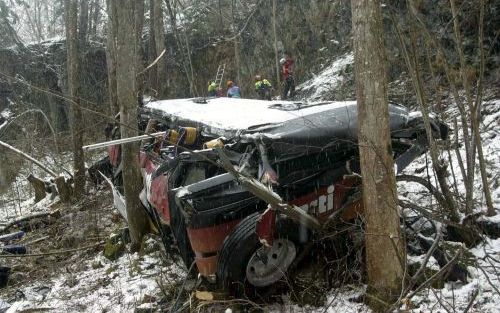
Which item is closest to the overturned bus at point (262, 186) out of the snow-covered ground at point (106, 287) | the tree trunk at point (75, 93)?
the snow-covered ground at point (106, 287)

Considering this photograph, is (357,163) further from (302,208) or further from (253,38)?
(253,38)

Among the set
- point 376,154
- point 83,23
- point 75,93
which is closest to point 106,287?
point 376,154

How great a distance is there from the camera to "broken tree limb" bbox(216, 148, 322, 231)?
3730 millimetres

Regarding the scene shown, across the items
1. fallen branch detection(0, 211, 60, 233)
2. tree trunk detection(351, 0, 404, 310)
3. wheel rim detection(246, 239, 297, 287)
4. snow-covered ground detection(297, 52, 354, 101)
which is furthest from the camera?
snow-covered ground detection(297, 52, 354, 101)

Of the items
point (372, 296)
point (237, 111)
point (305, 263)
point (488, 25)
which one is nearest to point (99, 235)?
point (237, 111)

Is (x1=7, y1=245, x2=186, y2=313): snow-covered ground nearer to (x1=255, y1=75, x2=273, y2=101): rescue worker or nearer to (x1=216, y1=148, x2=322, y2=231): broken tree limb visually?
(x1=216, y1=148, x2=322, y2=231): broken tree limb

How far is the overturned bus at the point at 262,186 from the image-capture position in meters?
4.37

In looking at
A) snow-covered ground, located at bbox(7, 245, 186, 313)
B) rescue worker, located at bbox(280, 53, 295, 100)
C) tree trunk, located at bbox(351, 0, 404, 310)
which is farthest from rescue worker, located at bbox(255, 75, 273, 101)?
tree trunk, located at bbox(351, 0, 404, 310)

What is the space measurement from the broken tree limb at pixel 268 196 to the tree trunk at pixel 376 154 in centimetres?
57

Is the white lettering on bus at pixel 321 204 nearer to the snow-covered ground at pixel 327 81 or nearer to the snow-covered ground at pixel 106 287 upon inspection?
the snow-covered ground at pixel 106 287

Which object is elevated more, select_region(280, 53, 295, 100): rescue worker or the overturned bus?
select_region(280, 53, 295, 100): rescue worker

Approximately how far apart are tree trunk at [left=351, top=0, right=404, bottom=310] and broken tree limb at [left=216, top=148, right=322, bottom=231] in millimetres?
570

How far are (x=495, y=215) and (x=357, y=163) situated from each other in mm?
1610

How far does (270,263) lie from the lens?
4.74m
